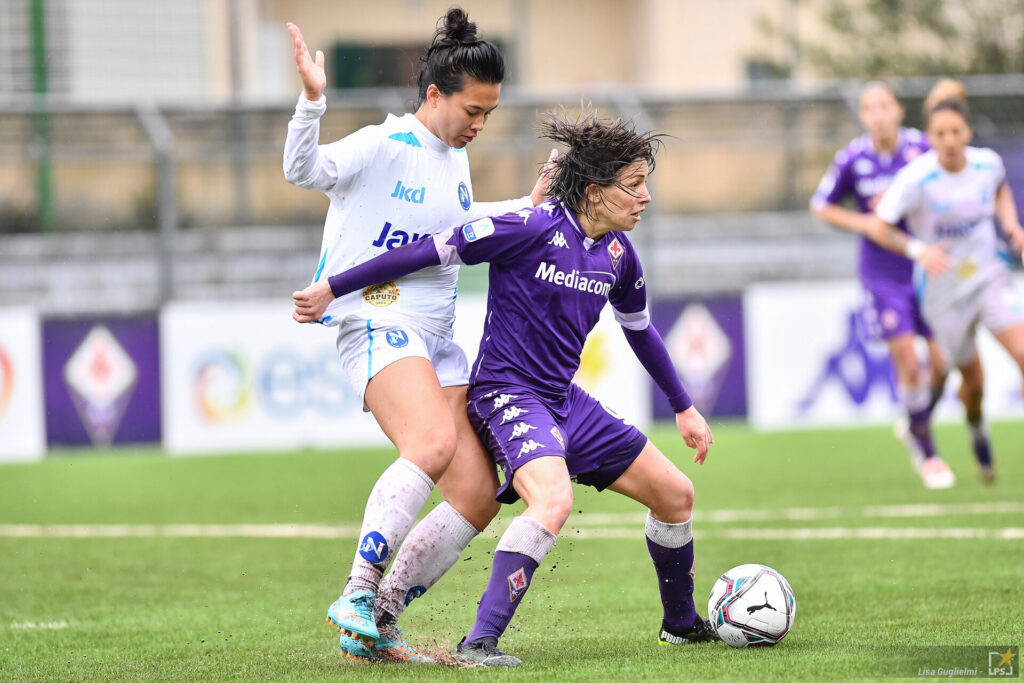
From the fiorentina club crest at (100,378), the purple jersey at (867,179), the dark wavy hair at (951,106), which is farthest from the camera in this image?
the fiorentina club crest at (100,378)

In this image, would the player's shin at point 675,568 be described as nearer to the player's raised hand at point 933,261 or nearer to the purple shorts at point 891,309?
the player's raised hand at point 933,261

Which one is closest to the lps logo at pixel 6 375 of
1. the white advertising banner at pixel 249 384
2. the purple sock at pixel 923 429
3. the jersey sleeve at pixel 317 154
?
the white advertising banner at pixel 249 384

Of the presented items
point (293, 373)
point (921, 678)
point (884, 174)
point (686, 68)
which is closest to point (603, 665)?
point (921, 678)

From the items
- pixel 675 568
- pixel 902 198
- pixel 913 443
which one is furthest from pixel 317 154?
pixel 913 443

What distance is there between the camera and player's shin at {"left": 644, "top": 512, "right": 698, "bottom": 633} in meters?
4.93

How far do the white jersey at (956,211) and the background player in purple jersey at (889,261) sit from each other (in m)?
0.43

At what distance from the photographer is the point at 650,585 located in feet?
20.9

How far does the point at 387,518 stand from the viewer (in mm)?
4520

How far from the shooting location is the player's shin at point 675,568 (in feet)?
16.2

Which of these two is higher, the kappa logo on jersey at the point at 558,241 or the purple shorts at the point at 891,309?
the kappa logo on jersey at the point at 558,241

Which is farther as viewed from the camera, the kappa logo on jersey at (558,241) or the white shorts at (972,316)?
the white shorts at (972,316)

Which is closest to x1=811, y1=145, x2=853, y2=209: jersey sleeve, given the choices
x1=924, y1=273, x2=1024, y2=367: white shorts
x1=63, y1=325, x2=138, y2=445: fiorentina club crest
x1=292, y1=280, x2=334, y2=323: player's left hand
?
x1=924, y1=273, x2=1024, y2=367: white shorts

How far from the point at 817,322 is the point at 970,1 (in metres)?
9.17

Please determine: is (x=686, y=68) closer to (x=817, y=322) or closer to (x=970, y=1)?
(x=970, y=1)
